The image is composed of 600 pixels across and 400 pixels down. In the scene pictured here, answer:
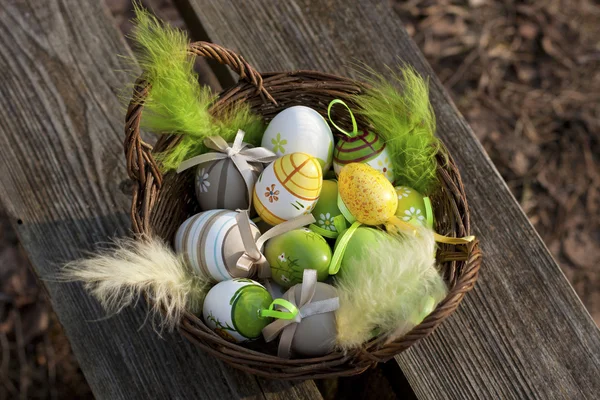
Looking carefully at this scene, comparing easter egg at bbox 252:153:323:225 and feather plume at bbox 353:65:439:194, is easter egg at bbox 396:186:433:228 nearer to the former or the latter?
feather plume at bbox 353:65:439:194

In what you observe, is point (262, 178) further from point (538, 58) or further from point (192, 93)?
point (538, 58)

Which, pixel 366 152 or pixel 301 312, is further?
pixel 366 152

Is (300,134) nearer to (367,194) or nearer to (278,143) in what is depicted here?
(278,143)

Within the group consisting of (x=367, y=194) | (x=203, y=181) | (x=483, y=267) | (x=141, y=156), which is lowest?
(x=483, y=267)

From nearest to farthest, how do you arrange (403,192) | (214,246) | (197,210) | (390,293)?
(390,293)
(214,246)
(403,192)
(197,210)

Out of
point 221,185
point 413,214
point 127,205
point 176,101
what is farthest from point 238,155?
point 413,214

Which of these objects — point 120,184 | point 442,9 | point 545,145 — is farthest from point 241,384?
point 442,9

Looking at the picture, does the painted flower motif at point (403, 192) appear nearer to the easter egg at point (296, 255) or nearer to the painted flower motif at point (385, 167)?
the painted flower motif at point (385, 167)

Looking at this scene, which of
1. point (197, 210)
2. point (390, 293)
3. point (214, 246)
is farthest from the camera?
point (197, 210)
